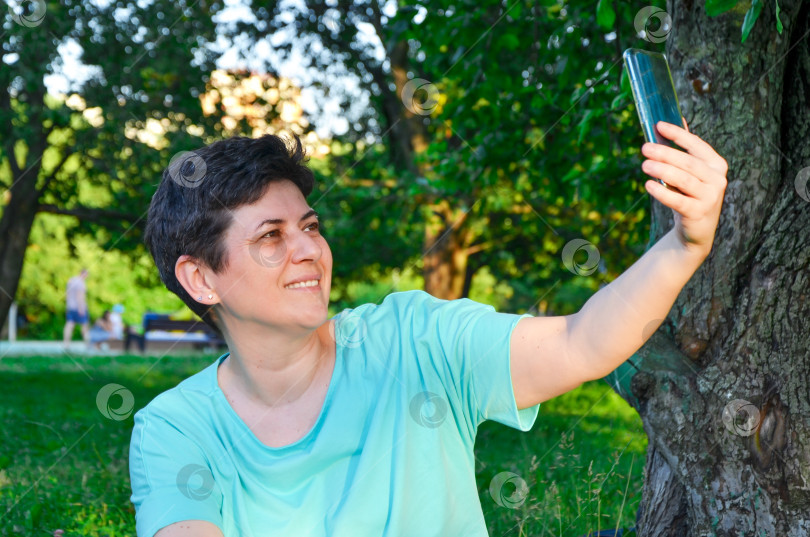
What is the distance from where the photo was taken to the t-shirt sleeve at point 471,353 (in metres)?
1.82

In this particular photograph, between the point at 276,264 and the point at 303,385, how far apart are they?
1.12 ft

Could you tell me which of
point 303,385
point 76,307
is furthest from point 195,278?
point 76,307

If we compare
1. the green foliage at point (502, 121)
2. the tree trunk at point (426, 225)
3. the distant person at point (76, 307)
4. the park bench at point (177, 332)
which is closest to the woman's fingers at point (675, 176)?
the green foliage at point (502, 121)

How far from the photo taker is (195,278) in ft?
7.34

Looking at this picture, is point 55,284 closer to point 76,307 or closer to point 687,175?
point 76,307

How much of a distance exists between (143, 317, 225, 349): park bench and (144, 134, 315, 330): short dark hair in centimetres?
1509

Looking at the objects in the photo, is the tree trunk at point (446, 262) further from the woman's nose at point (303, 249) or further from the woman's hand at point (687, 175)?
the woman's hand at point (687, 175)

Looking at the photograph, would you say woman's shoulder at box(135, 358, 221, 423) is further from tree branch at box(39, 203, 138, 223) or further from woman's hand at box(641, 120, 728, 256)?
tree branch at box(39, 203, 138, 223)

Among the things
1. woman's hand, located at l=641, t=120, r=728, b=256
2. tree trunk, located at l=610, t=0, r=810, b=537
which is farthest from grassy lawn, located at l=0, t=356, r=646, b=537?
woman's hand, located at l=641, t=120, r=728, b=256

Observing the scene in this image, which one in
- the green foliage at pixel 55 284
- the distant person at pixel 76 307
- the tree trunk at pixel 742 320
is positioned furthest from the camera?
the green foliage at pixel 55 284

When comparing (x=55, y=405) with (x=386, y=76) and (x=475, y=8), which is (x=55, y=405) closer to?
(x=475, y=8)

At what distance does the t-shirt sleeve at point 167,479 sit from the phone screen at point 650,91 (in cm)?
128

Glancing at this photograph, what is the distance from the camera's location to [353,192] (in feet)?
39.5

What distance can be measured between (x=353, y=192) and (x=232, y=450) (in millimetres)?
10115
